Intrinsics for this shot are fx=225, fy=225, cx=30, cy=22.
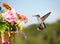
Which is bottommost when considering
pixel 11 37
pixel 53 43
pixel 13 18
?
pixel 53 43

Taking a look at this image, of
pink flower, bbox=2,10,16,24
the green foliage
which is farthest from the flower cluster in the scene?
the green foliage

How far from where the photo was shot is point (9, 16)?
1245 millimetres

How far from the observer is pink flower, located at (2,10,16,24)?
48.6 inches

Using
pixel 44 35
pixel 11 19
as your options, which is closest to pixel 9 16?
pixel 11 19

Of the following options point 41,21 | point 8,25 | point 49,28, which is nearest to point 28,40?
point 49,28

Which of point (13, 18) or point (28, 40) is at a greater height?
point (13, 18)

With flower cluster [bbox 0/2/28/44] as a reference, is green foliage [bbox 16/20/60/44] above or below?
below

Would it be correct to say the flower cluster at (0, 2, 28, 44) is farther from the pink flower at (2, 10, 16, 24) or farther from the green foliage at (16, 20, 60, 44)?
the green foliage at (16, 20, 60, 44)

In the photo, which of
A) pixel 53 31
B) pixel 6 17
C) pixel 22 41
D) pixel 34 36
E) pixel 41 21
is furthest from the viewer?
pixel 53 31

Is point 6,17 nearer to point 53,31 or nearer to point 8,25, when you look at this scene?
point 8,25

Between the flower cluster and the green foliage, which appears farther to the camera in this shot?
the green foliage

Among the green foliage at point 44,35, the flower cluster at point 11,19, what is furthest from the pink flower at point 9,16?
the green foliage at point 44,35

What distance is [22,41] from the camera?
286 centimetres

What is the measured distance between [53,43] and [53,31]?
200 millimetres
